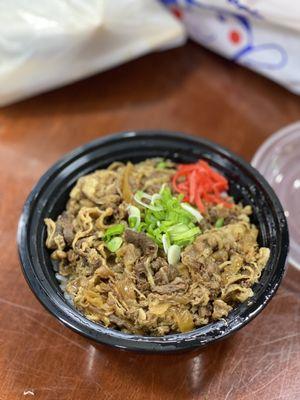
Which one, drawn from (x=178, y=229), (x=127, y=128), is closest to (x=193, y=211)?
(x=178, y=229)

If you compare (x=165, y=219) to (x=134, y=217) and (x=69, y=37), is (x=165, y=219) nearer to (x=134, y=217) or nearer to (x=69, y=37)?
(x=134, y=217)

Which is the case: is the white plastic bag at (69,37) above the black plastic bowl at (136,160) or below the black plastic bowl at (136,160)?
above

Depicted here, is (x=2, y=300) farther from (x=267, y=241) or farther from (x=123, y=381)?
(x=267, y=241)

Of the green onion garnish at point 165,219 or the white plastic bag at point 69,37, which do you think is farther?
the white plastic bag at point 69,37

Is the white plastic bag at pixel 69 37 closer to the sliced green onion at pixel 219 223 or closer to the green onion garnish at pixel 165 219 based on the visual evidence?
the green onion garnish at pixel 165 219

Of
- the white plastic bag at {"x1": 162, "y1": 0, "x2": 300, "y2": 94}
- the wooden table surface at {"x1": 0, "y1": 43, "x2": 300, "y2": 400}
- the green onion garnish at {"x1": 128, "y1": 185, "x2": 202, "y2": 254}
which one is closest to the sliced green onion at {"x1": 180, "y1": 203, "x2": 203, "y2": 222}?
the green onion garnish at {"x1": 128, "y1": 185, "x2": 202, "y2": 254}

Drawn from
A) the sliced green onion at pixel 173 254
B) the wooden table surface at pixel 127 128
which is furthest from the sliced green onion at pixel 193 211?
the wooden table surface at pixel 127 128

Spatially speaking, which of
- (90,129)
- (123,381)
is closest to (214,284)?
(123,381)
